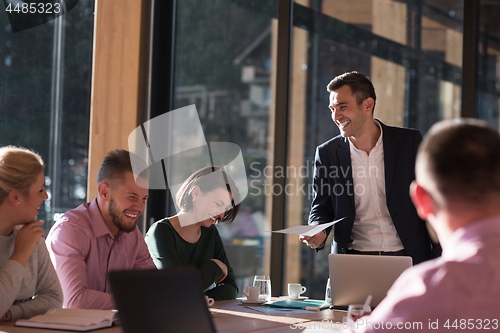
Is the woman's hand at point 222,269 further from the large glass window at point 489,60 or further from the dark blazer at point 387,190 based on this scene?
the large glass window at point 489,60

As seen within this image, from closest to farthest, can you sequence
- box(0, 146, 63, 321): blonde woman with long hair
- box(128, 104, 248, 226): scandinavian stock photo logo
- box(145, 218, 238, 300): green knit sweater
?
box(0, 146, 63, 321): blonde woman with long hair, box(145, 218, 238, 300): green knit sweater, box(128, 104, 248, 226): scandinavian stock photo logo

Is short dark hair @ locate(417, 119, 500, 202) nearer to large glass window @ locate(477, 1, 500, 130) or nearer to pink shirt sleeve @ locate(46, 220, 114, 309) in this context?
pink shirt sleeve @ locate(46, 220, 114, 309)

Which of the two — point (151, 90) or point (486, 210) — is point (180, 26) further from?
point (486, 210)

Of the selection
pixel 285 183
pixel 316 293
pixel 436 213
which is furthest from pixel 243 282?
pixel 436 213

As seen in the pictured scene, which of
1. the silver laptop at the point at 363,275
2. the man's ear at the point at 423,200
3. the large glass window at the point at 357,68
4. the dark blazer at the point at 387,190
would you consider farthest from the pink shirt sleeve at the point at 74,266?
the large glass window at the point at 357,68

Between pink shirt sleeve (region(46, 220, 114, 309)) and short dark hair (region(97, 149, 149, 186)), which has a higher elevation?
short dark hair (region(97, 149, 149, 186))

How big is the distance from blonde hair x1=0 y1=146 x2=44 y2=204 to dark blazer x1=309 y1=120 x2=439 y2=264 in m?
1.51

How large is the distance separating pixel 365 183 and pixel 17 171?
179 cm

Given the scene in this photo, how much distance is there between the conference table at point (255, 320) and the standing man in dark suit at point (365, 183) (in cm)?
56

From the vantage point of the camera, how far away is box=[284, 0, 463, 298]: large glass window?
3828mm

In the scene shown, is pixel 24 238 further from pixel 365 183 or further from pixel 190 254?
pixel 365 183

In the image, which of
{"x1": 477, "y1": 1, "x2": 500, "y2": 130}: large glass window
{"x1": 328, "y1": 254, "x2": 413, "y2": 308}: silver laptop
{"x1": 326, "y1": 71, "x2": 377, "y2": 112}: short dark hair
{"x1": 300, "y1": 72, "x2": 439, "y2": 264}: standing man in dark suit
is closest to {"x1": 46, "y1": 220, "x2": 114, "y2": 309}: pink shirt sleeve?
{"x1": 328, "y1": 254, "x2": 413, "y2": 308}: silver laptop

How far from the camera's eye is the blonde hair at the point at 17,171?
6.31ft

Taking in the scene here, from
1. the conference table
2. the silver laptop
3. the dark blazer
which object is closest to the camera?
the conference table
